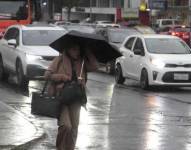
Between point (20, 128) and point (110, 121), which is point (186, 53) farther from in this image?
point (20, 128)

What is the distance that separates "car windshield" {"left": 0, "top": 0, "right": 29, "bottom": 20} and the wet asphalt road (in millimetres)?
9373

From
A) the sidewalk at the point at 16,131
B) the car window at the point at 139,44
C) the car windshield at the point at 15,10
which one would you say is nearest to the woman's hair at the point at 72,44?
the sidewalk at the point at 16,131

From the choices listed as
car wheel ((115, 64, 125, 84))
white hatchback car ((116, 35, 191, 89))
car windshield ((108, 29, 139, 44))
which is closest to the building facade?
car windshield ((108, 29, 139, 44))

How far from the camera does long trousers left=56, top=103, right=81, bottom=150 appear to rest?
7.98 meters

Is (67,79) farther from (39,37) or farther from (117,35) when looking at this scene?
(117,35)

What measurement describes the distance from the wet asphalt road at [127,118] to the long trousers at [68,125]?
76.9 inches

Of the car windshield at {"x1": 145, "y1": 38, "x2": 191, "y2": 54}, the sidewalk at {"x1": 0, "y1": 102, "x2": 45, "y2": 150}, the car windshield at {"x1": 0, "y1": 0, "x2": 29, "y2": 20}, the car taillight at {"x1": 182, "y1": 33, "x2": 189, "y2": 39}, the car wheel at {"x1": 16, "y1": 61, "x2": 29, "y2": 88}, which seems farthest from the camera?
the car taillight at {"x1": 182, "y1": 33, "x2": 189, "y2": 39}

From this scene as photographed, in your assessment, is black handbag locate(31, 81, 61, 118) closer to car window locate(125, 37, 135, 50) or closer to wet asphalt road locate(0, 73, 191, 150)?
wet asphalt road locate(0, 73, 191, 150)

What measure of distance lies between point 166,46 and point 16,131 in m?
10.0

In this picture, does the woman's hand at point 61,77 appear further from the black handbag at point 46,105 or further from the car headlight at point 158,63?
the car headlight at point 158,63

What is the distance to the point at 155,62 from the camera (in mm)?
19078

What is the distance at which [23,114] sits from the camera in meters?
13.2

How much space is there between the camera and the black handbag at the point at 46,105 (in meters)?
7.97

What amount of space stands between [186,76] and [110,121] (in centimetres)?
660
